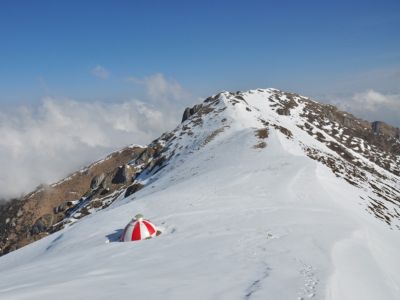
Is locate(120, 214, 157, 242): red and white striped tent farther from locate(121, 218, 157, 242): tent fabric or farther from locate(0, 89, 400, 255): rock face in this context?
locate(0, 89, 400, 255): rock face

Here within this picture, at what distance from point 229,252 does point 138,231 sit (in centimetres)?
851

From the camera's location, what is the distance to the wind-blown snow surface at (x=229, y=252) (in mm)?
14903

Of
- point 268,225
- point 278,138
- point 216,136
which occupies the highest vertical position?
point 216,136

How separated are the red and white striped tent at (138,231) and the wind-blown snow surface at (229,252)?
941 millimetres

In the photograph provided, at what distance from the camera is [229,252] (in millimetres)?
21016

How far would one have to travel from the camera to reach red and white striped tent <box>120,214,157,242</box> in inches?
1057

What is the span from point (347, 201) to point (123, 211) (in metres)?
24.2

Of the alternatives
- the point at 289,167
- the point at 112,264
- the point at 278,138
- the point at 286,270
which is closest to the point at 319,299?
the point at 286,270

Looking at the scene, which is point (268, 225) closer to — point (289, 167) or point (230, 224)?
point (230, 224)

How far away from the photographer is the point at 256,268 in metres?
17.8

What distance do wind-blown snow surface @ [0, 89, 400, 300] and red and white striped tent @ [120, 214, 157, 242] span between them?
37.0 inches

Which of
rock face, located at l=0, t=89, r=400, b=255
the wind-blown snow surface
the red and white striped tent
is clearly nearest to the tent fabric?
the red and white striped tent

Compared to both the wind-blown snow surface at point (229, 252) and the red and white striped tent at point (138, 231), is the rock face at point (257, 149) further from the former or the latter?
the red and white striped tent at point (138, 231)

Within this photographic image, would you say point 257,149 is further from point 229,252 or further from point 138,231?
point 229,252
